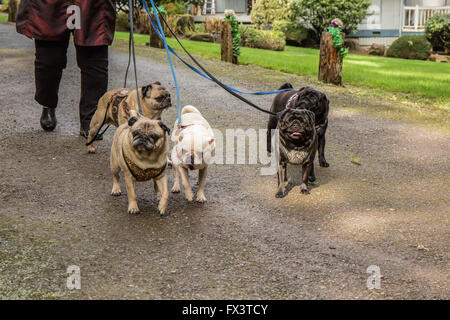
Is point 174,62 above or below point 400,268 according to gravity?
above

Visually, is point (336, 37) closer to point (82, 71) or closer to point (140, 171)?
point (82, 71)

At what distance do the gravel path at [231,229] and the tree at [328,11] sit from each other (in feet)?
60.8

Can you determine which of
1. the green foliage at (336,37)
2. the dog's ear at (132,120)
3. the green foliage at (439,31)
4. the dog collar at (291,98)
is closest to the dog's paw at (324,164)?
the dog collar at (291,98)

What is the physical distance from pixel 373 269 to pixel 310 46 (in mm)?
24942

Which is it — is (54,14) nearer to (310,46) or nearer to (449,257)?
(449,257)

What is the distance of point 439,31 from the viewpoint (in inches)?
947

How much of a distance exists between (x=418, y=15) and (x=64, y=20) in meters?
25.4

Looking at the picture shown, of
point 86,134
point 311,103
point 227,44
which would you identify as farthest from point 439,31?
point 86,134

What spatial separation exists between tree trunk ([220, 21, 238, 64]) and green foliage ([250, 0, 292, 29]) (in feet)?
38.6

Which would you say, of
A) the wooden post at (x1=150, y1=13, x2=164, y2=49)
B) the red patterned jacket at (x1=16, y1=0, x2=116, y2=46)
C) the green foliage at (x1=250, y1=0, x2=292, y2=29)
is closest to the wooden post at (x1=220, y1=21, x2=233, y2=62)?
the wooden post at (x1=150, y1=13, x2=164, y2=49)

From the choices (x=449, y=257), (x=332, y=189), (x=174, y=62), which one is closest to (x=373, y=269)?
(x=449, y=257)

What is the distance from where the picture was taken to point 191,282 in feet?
12.6

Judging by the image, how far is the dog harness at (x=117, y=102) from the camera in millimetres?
6327

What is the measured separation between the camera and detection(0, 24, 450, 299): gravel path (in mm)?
3844
